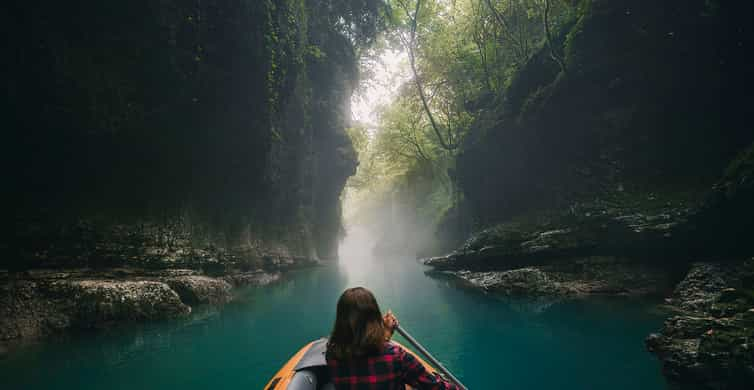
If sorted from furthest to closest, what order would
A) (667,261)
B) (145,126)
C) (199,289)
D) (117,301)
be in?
(199,289) < (145,126) < (667,261) < (117,301)

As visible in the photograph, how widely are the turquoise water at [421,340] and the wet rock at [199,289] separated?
633 millimetres

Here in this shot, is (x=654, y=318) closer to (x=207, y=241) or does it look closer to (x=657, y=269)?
(x=657, y=269)

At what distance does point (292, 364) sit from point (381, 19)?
16935 millimetres

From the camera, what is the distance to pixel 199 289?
29.8 feet

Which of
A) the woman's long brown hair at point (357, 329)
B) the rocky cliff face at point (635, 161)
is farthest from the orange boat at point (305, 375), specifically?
the rocky cliff face at point (635, 161)

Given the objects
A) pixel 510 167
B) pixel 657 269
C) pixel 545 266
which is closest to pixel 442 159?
pixel 510 167

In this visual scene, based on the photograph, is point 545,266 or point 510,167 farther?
point 510,167

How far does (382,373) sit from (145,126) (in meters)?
9.11

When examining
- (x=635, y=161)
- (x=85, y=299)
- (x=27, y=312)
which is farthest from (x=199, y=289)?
(x=635, y=161)

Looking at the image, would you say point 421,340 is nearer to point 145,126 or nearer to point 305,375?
point 305,375

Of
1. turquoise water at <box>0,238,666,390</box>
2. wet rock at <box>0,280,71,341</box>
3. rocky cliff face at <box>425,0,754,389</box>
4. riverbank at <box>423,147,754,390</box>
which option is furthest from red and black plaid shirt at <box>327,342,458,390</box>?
wet rock at <box>0,280,71,341</box>

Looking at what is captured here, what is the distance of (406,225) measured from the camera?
3222cm

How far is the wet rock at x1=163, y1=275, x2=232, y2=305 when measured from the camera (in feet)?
28.5

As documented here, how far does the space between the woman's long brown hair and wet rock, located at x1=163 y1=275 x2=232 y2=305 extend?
830cm
